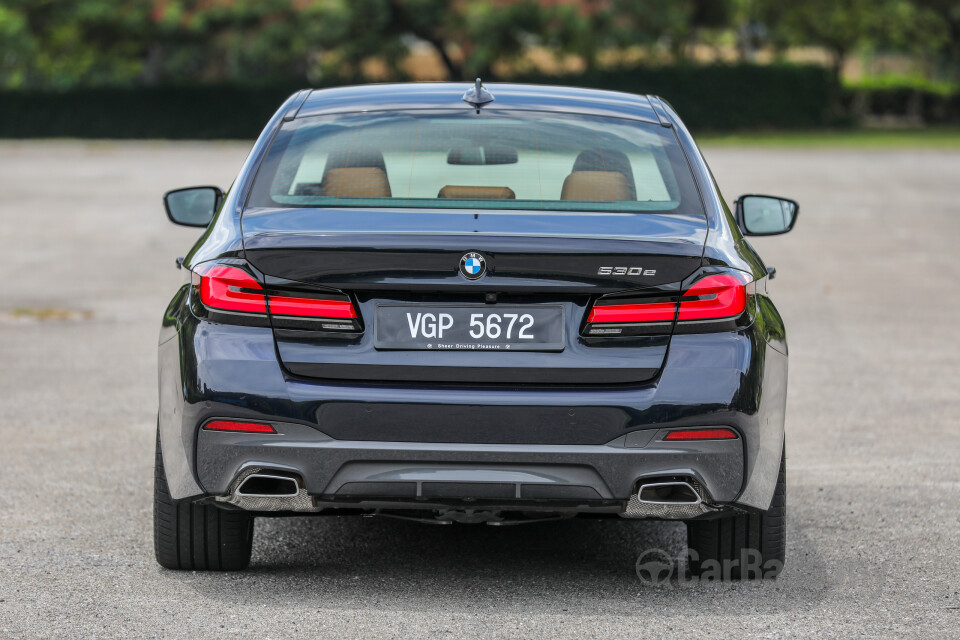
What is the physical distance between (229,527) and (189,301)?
769 mm

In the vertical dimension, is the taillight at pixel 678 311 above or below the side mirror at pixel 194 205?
above

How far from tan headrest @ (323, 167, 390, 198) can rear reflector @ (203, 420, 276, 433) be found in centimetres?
89

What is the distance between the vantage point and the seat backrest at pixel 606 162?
4977 mm

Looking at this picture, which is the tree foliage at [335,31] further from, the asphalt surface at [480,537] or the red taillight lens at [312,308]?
the red taillight lens at [312,308]

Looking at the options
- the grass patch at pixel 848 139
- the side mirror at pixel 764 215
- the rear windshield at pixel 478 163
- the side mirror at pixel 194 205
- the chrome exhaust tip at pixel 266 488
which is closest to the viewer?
the chrome exhaust tip at pixel 266 488

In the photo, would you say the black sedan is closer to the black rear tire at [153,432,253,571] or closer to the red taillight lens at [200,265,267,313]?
the red taillight lens at [200,265,267,313]

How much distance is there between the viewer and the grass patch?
135ft

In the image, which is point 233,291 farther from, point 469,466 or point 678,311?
Answer: point 678,311

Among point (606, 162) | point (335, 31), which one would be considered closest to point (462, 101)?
point (606, 162)

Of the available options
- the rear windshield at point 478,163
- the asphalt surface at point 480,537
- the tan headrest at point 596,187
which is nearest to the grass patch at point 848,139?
the asphalt surface at point 480,537

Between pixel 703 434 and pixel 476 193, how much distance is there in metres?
1.21

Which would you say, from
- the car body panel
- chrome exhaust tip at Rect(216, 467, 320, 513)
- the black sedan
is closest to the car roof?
the black sedan

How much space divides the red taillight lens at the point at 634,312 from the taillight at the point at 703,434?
315 millimetres

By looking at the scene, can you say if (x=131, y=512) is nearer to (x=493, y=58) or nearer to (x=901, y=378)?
(x=901, y=378)
